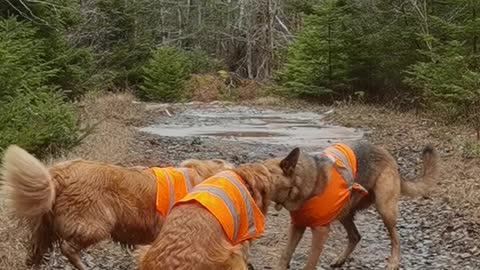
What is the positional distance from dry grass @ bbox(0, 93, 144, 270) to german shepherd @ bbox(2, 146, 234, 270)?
0.54 meters

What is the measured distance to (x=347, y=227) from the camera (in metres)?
7.61

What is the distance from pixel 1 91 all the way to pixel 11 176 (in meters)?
5.16

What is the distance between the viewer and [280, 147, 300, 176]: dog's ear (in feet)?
20.2

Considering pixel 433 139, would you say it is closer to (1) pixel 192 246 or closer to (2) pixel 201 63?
(1) pixel 192 246

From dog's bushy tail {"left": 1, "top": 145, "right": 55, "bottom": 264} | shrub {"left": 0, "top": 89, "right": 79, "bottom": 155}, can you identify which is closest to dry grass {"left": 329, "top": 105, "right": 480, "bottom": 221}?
dog's bushy tail {"left": 1, "top": 145, "right": 55, "bottom": 264}

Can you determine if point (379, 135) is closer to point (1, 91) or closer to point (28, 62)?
point (28, 62)

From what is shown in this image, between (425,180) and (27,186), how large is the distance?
4.77 m

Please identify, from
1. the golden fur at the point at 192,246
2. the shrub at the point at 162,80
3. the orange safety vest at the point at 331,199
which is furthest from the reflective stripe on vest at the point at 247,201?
the shrub at the point at 162,80

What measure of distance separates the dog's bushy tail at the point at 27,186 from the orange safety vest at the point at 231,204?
1112mm

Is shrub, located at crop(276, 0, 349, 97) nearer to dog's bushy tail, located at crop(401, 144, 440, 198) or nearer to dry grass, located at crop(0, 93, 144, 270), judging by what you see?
dry grass, located at crop(0, 93, 144, 270)

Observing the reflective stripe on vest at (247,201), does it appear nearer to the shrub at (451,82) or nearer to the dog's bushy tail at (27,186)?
the dog's bushy tail at (27,186)

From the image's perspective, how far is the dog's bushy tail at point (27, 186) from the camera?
5.16m

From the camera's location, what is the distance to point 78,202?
17.8 feet

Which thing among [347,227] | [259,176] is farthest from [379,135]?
[259,176]
